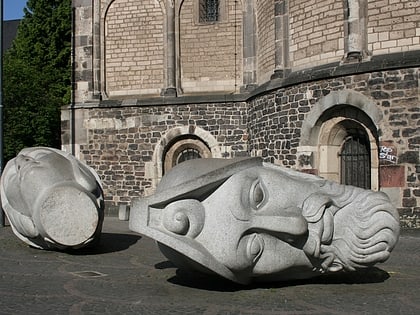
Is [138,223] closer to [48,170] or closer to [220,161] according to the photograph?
[220,161]

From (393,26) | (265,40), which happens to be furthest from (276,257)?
(265,40)

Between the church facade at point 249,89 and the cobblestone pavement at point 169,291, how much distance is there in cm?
540

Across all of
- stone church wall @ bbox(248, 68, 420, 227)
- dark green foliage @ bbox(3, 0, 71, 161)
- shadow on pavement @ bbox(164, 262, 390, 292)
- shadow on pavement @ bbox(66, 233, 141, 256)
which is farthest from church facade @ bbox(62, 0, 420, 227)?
dark green foliage @ bbox(3, 0, 71, 161)

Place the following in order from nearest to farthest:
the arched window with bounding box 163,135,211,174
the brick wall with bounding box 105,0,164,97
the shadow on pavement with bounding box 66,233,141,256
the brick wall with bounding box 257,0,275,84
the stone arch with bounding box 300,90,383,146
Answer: the shadow on pavement with bounding box 66,233,141,256, the stone arch with bounding box 300,90,383,146, the brick wall with bounding box 257,0,275,84, the arched window with bounding box 163,135,211,174, the brick wall with bounding box 105,0,164,97

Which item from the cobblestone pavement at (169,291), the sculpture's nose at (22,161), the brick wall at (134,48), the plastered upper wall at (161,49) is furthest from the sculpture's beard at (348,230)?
the brick wall at (134,48)

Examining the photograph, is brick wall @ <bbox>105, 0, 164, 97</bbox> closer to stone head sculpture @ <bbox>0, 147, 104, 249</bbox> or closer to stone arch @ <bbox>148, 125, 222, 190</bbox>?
stone arch @ <bbox>148, 125, 222, 190</bbox>

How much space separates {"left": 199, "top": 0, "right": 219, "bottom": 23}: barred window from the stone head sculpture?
11.0 meters

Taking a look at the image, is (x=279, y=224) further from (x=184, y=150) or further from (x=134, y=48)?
(x=134, y=48)

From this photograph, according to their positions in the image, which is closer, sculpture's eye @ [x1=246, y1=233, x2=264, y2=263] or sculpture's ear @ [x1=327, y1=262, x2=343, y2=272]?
sculpture's eye @ [x1=246, y1=233, x2=264, y2=263]

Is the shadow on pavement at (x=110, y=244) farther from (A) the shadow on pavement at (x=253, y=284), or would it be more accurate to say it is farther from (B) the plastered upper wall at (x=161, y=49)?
(B) the plastered upper wall at (x=161, y=49)

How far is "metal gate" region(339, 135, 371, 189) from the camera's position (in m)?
14.1

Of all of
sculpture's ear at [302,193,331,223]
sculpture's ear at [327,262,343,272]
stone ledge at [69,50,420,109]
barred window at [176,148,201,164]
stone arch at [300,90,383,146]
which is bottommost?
sculpture's ear at [327,262,343,272]

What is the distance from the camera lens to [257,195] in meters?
5.68

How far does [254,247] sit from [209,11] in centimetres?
1500
